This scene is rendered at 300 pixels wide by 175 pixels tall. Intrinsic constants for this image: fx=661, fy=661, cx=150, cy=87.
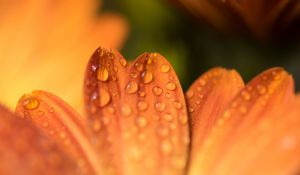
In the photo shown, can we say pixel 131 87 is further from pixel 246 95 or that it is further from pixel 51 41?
pixel 51 41

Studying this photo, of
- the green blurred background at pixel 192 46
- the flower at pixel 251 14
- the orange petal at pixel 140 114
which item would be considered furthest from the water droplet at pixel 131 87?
the green blurred background at pixel 192 46

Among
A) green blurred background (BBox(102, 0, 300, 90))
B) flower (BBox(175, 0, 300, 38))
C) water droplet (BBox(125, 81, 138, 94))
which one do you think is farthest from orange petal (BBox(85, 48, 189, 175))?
green blurred background (BBox(102, 0, 300, 90))

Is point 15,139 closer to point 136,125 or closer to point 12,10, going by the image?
point 136,125

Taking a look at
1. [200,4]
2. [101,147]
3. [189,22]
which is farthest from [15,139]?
[189,22]

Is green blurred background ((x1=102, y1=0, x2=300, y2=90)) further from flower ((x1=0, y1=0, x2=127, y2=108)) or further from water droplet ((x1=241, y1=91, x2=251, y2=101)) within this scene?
water droplet ((x1=241, y1=91, x2=251, y2=101))

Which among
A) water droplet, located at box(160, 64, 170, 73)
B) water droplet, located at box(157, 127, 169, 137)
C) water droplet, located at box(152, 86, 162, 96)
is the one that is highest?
water droplet, located at box(160, 64, 170, 73)
